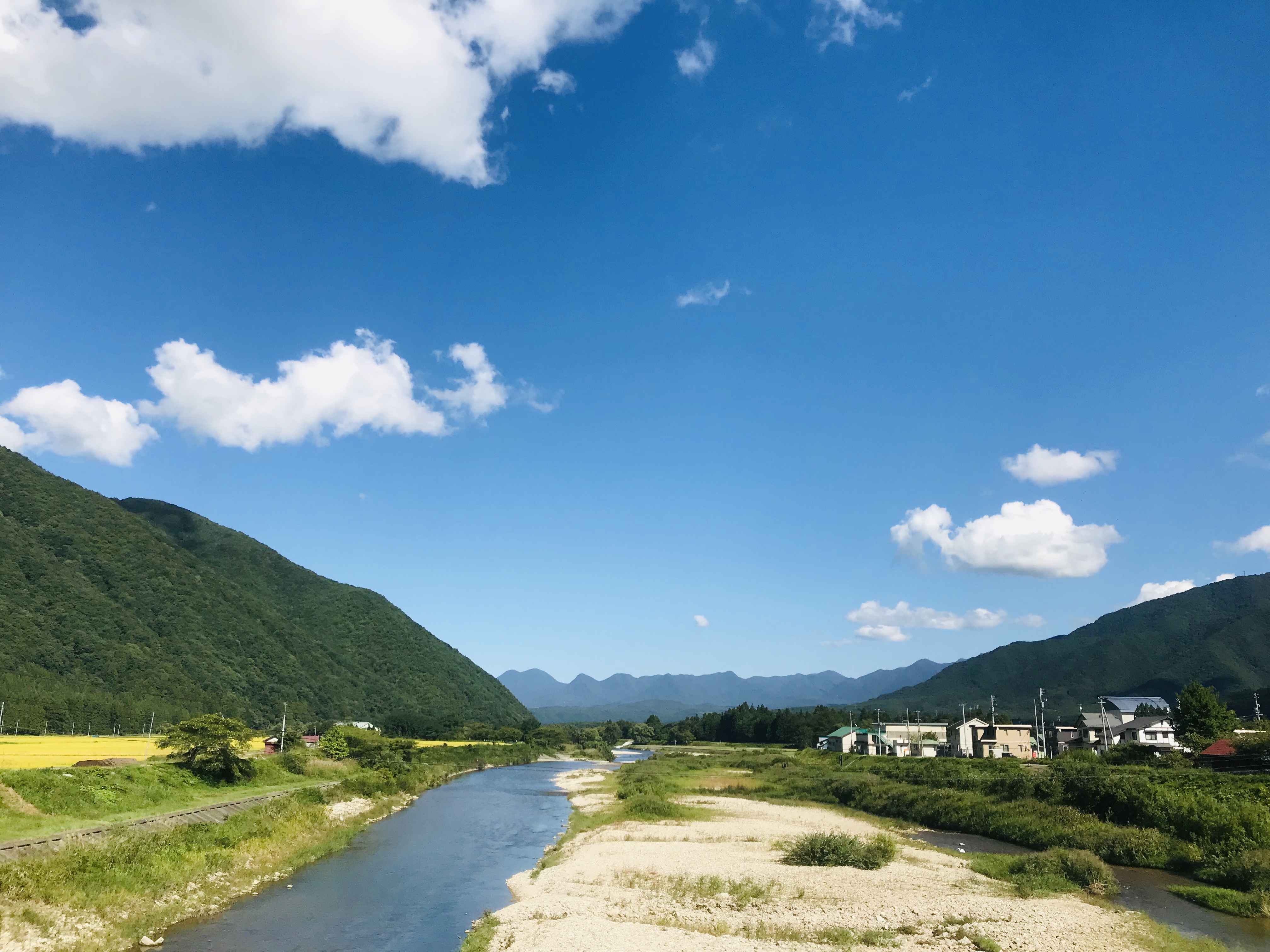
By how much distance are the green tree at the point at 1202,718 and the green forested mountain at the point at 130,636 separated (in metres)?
112

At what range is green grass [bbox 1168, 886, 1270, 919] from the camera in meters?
24.9

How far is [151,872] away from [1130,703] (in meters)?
120

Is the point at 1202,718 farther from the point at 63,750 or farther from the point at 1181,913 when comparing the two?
the point at 63,750

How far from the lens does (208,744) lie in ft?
150

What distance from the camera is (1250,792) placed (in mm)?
35000

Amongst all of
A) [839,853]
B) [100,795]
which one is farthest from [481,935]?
[100,795]

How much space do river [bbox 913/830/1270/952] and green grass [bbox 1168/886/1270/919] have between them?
24 centimetres

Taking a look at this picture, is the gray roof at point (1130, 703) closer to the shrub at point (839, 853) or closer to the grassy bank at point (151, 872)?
the shrub at point (839, 853)

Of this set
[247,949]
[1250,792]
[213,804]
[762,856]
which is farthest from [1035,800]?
[213,804]

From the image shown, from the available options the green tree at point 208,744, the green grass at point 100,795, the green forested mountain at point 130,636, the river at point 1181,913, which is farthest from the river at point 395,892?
the green forested mountain at point 130,636

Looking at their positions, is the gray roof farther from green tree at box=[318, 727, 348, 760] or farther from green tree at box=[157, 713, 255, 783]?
green tree at box=[157, 713, 255, 783]

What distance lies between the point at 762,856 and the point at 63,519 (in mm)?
153152

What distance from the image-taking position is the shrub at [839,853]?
104 feet

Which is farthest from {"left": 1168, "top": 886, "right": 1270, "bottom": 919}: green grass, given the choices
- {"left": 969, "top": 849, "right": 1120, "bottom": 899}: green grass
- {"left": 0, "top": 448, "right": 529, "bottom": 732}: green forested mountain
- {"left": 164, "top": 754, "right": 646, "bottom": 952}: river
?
{"left": 0, "top": 448, "right": 529, "bottom": 732}: green forested mountain
